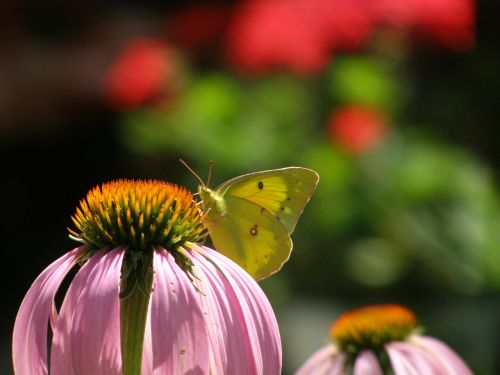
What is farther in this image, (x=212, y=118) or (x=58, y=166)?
(x=58, y=166)

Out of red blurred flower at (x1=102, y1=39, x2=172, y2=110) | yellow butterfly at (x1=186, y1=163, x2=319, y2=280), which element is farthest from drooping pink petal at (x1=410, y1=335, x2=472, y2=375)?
red blurred flower at (x1=102, y1=39, x2=172, y2=110)

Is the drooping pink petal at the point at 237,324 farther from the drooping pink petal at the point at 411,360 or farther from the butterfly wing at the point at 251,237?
the drooping pink petal at the point at 411,360

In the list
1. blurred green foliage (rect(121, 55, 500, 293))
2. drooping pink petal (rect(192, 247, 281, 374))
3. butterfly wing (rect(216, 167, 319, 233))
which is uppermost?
butterfly wing (rect(216, 167, 319, 233))

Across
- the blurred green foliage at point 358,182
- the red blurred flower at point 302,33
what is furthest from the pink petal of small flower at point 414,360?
the blurred green foliage at point 358,182

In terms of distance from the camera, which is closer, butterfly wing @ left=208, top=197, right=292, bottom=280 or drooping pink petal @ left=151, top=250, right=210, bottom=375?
drooping pink petal @ left=151, top=250, right=210, bottom=375

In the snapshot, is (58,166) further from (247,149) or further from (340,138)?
(340,138)

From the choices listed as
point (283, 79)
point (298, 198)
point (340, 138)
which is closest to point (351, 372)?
point (298, 198)

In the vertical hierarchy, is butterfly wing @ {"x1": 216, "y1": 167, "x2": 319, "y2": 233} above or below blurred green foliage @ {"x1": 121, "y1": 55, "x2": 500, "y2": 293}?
above

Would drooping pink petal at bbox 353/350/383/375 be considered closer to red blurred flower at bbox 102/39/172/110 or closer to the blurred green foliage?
the blurred green foliage
